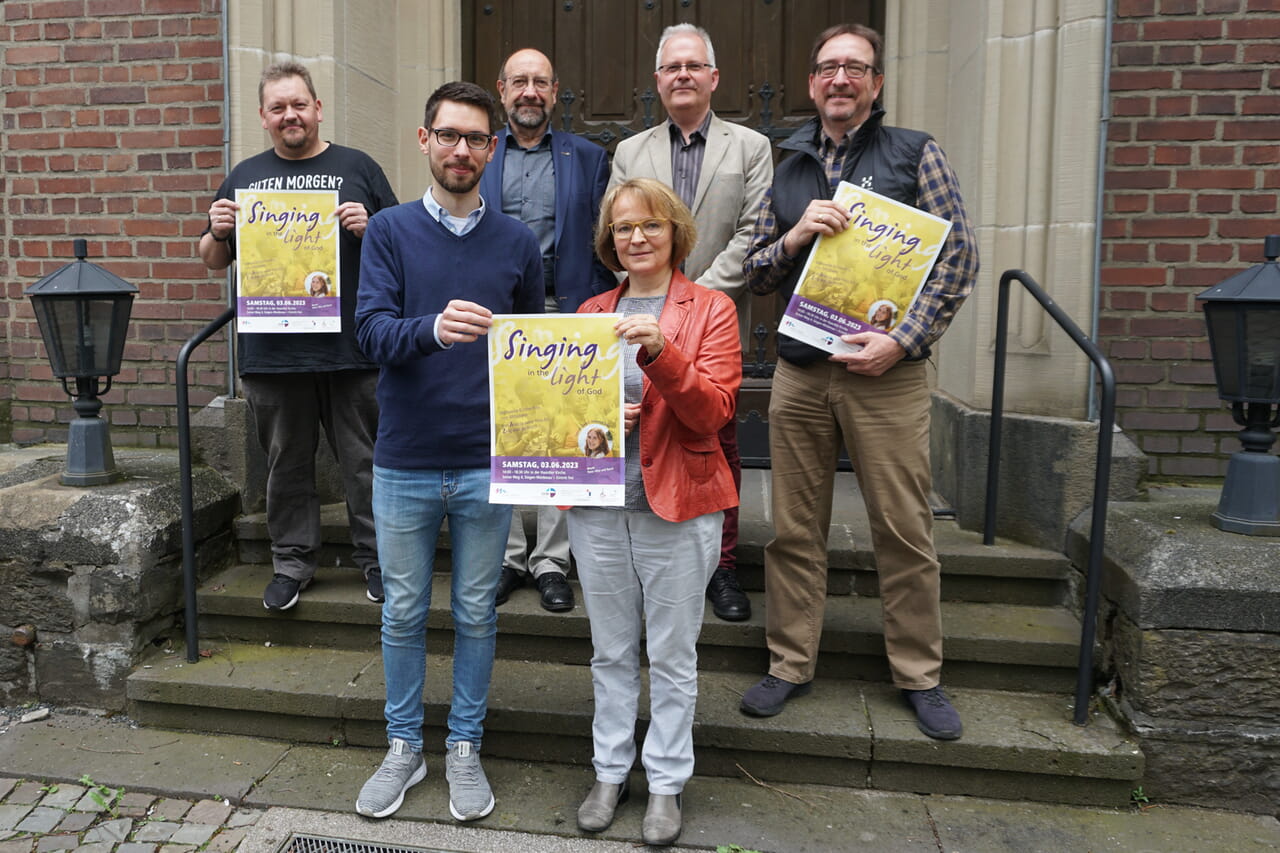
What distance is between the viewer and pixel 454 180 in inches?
99.5

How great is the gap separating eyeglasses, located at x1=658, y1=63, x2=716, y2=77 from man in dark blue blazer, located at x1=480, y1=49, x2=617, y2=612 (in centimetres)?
41

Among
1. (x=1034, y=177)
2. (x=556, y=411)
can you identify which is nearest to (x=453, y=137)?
(x=556, y=411)

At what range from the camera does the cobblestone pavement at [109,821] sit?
274 centimetres

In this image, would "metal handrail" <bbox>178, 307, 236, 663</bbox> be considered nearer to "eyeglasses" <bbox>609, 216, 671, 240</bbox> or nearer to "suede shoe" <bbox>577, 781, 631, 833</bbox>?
"suede shoe" <bbox>577, 781, 631, 833</bbox>

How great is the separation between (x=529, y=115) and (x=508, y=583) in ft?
5.64

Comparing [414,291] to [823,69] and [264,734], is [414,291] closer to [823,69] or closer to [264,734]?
[823,69]

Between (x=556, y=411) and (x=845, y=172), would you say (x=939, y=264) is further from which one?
(x=556, y=411)

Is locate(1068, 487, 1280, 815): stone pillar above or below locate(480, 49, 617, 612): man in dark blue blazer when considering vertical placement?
below

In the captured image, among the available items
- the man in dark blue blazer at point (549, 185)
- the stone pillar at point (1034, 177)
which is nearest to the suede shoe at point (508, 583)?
the man in dark blue blazer at point (549, 185)

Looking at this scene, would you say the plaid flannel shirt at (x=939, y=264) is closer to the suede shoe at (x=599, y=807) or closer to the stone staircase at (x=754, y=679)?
the stone staircase at (x=754, y=679)

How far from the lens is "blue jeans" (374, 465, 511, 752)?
2656 millimetres

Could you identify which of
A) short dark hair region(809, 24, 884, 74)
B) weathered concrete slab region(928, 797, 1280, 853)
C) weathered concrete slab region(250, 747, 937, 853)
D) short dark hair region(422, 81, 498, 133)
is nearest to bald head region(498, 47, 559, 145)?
short dark hair region(422, 81, 498, 133)

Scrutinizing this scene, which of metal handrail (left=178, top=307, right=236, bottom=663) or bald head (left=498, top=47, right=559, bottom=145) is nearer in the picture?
bald head (left=498, top=47, right=559, bottom=145)

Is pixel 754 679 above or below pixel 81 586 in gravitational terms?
below
